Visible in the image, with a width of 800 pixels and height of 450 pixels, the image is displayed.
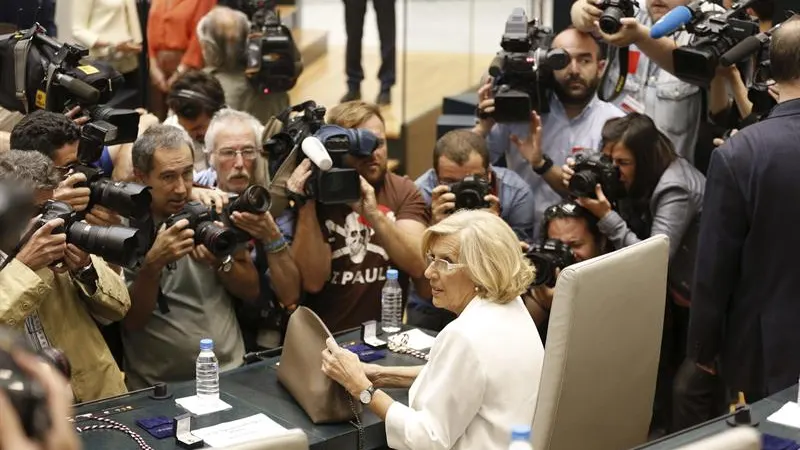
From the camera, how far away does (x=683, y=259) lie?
4.55 metres

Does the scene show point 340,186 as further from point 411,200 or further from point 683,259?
point 683,259

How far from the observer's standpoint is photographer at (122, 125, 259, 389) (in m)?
4.00

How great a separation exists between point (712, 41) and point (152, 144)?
6.42 feet

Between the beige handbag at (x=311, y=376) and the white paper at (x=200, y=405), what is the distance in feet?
0.69

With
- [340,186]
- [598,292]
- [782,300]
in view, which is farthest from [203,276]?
[782,300]

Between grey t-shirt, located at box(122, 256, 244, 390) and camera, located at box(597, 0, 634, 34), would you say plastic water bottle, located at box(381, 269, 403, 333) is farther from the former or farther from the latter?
camera, located at box(597, 0, 634, 34)

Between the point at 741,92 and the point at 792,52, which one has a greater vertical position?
the point at 792,52

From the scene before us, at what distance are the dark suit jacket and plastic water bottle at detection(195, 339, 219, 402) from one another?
1.49 metres

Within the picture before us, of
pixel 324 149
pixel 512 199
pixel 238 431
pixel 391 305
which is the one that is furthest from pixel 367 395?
pixel 512 199

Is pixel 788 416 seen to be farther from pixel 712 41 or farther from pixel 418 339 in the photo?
pixel 712 41

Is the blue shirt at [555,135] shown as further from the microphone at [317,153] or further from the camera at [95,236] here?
the camera at [95,236]

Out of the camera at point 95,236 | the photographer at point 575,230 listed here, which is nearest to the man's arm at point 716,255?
the photographer at point 575,230

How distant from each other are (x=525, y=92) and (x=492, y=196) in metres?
0.62

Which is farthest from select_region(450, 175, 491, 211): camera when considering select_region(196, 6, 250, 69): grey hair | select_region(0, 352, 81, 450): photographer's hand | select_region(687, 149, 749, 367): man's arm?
select_region(0, 352, 81, 450): photographer's hand
